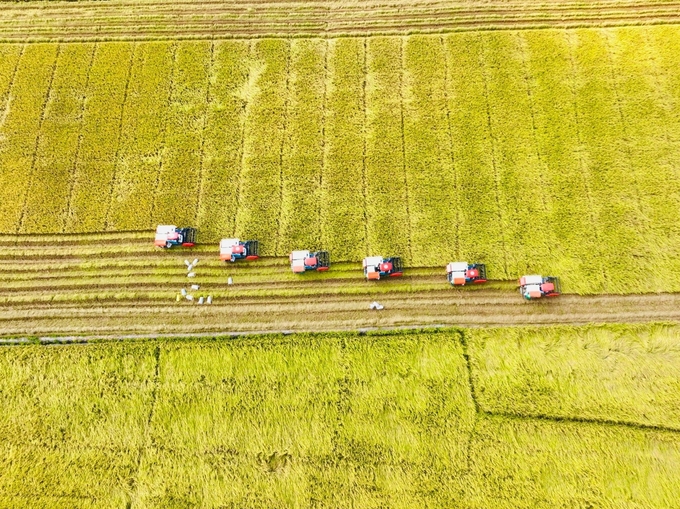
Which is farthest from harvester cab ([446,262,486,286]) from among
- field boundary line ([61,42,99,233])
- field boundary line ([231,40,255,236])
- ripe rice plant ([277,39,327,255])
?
field boundary line ([61,42,99,233])

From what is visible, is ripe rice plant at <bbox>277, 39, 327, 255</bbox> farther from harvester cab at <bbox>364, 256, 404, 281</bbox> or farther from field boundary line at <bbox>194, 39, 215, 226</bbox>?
field boundary line at <bbox>194, 39, 215, 226</bbox>

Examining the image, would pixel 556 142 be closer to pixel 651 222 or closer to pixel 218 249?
pixel 651 222

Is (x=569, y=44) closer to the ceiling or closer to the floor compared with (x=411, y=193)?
closer to the ceiling

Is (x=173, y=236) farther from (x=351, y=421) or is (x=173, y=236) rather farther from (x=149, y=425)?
(x=351, y=421)

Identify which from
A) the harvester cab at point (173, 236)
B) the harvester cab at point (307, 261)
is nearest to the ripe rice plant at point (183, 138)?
the harvester cab at point (173, 236)

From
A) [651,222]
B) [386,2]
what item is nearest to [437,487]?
[651,222]
